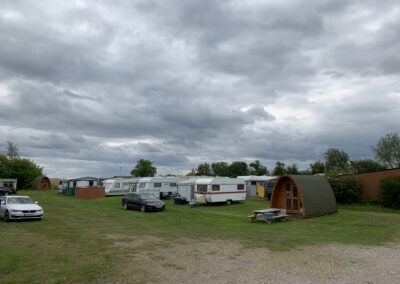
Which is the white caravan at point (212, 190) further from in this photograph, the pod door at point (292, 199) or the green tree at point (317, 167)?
the green tree at point (317, 167)

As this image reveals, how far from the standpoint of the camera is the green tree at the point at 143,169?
9850 centimetres

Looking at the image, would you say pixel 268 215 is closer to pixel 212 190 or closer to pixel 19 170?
pixel 212 190

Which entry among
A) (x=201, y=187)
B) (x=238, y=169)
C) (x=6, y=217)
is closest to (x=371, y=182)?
(x=201, y=187)

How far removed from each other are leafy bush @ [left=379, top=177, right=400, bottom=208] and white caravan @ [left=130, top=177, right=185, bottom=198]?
75.5 ft

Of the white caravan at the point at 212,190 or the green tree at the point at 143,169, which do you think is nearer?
the white caravan at the point at 212,190

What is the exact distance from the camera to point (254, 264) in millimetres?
10547

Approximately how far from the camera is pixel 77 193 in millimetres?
51906

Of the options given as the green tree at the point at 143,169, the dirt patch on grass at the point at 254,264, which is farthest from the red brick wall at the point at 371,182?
the green tree at the point at 143,169

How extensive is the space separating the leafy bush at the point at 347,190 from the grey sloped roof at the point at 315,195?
585cm

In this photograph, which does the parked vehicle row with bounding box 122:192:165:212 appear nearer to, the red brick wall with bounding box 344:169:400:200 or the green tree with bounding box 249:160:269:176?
the red brick wall with bounding box 344:169:400:200

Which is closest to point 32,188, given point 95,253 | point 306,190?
point 306,190

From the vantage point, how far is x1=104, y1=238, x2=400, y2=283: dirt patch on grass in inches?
354

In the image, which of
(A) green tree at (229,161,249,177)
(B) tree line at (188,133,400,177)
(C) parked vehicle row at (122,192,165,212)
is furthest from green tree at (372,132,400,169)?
(C) parked vehicle row at (122,192,165,212)

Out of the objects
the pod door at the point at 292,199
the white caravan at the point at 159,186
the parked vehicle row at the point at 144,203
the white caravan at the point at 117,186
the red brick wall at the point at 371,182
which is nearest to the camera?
the pod door at the point at 292,199
